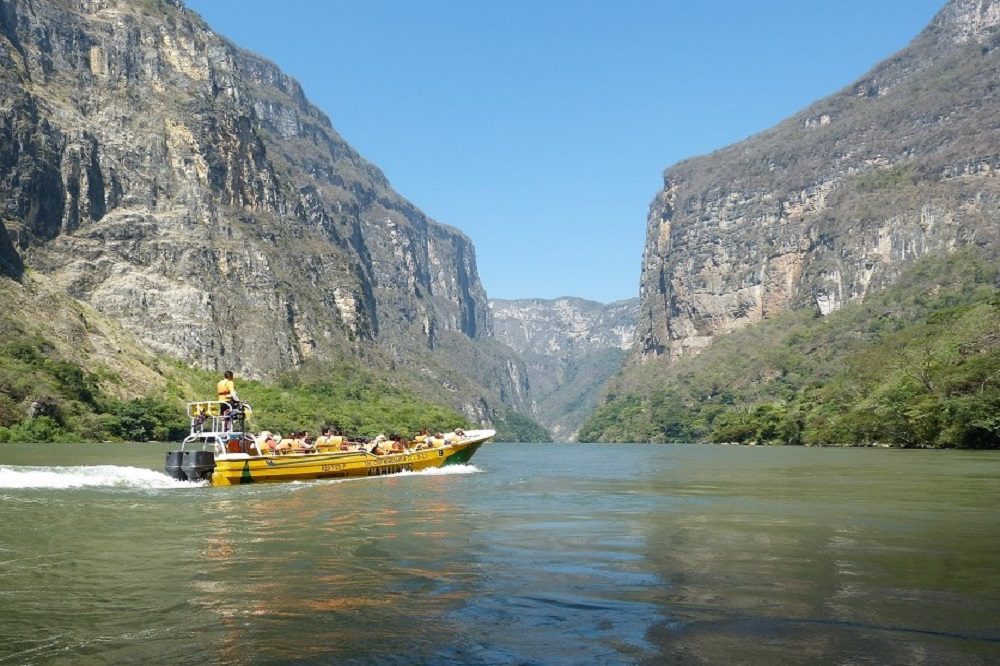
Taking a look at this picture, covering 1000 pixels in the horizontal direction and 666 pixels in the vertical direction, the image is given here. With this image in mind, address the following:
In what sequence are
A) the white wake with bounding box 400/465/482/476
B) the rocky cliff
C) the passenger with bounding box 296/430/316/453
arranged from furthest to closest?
the rocky cliff, the white wake with bounding box 400/465/482/476, the passenger with bounding box 296/430/316/453

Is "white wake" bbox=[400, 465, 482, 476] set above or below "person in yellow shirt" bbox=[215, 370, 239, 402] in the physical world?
below

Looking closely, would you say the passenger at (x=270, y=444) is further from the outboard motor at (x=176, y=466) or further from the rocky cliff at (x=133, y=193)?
the rocky cliff at (x=133, y=193)

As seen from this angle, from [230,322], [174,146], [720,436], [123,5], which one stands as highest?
[123,5]

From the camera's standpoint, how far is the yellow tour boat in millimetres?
32781

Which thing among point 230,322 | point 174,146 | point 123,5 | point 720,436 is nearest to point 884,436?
point 720,436

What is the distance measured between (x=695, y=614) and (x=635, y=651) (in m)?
1.88

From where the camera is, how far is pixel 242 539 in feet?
56.7

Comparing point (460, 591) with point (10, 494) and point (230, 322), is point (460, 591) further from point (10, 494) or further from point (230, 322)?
point (230, 322)

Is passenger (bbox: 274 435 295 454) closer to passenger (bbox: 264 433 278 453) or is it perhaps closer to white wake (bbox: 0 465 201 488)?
passenger (bbox: 264 433 278 453)

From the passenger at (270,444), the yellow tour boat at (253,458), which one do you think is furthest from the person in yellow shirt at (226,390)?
the passenger at (270,444)

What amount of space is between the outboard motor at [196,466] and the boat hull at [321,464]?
13.4 inches

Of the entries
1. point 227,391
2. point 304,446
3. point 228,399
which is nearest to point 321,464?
point 304,446

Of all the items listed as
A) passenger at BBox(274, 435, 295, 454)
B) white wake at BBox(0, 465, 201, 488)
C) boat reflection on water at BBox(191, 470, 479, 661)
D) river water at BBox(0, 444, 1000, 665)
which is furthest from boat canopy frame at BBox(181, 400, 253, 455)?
boat reflection on water at BBox(191, 470, 479, 661)

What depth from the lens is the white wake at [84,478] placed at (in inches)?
1109
